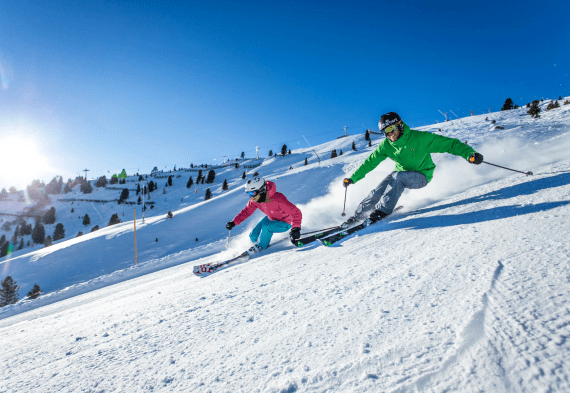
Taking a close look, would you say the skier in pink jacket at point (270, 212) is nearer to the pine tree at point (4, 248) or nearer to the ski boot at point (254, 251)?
the ski boot at point (254, 251)

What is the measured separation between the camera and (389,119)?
4266 millimetres

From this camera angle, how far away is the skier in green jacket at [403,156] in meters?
4.22

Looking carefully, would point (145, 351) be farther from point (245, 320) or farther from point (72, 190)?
point (72, 190)

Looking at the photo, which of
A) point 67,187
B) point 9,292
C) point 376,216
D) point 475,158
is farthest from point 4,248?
point 475,158

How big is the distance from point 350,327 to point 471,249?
145 cm

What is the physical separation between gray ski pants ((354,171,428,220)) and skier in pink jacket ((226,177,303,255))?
49.8 inches

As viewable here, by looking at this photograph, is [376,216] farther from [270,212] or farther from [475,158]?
[270,212]

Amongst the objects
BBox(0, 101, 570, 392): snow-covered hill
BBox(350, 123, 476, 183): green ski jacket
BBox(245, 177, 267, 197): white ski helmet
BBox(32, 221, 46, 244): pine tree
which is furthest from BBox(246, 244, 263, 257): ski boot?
BBox(32, 221, 46, 244): pine tree

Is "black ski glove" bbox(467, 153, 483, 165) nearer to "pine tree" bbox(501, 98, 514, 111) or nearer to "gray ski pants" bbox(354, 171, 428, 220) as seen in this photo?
"gray ski pants" bbox(354, 171, 428, 220)

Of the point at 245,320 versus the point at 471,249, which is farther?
the point at 471,249

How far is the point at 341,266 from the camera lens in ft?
7.75

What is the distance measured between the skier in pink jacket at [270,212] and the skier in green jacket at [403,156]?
0.98 m

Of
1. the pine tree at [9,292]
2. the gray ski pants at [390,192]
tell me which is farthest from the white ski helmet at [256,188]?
the pine tree at [9,292]

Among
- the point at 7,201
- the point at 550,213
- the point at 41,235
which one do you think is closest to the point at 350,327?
the point at 550,213
